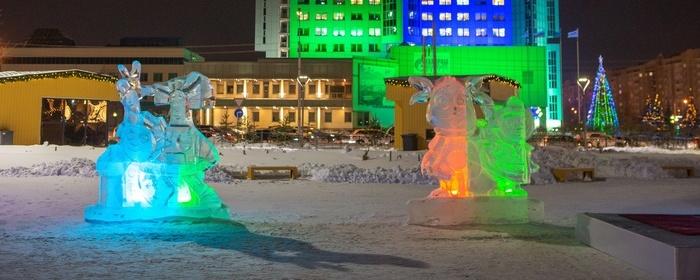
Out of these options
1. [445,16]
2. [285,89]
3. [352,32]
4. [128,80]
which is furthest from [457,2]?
[128,80]

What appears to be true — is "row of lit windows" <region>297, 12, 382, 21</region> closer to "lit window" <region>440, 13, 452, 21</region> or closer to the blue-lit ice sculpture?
"lit window" <region>440, 13, 452, 21</region>

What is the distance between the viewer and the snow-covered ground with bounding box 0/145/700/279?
6.80 meters

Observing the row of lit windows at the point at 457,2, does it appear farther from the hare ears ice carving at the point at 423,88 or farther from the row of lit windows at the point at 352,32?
the hare ears ice carving at the point at 423,88

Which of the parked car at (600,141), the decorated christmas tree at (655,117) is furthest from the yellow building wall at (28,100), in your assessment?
the decorated christmas tree at (655,117)

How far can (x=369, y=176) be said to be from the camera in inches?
771

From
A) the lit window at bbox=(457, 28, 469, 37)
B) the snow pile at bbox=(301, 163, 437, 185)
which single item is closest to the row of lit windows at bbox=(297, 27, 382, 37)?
the lit window at bbox=(457, 28, 469, 37)

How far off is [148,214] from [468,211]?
5.72 m

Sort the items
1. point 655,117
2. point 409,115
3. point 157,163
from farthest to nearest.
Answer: point 655,117 → point 409,115 → point 157,163

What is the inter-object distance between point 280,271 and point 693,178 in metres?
20.0

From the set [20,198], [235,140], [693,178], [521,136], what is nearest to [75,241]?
[20,198]

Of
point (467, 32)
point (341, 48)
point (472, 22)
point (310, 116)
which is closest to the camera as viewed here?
point (310, 116)

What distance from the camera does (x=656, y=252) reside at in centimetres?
646

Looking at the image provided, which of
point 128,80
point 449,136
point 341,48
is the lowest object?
point 449,136

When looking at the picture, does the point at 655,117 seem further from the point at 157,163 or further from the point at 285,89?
the point at 157,163
